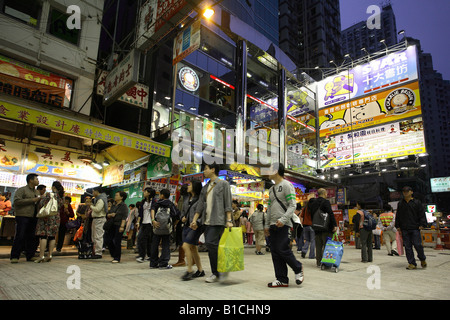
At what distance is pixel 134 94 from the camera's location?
1182cm

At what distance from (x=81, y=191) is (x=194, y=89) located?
26.1ft

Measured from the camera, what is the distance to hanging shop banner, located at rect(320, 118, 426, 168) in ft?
49.4

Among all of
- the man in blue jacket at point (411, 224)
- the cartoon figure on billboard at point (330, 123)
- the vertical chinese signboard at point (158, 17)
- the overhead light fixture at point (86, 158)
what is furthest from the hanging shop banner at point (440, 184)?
the overhead light fixture at point (86, 158)

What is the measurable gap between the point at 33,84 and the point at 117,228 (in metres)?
6.79

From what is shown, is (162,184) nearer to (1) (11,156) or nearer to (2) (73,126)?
(2) (73,126)

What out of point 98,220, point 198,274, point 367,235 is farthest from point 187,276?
point 367,235

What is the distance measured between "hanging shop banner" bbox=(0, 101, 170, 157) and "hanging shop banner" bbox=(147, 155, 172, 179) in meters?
0.54

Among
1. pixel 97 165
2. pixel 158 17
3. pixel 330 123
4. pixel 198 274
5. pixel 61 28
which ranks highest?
pixel 61 28

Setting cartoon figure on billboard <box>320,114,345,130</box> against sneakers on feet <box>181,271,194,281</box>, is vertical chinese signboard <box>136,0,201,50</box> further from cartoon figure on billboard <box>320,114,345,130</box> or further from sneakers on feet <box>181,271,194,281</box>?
cartoon figure on billboard <box>320,114,345,130</box>

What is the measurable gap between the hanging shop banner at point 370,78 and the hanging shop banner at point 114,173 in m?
14.5

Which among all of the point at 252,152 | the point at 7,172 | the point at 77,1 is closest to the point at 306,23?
the point at 252,152

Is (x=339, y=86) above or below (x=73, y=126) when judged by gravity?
above

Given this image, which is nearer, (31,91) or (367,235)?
(367,235)

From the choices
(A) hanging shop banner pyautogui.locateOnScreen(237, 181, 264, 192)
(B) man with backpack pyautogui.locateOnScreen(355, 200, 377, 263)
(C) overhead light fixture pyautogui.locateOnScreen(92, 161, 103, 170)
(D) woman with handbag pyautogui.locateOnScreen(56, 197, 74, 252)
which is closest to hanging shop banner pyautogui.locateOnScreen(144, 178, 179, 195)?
(C) overhead light fixture pyautogui.locateOnScreen(92, 161, 103, 170)
